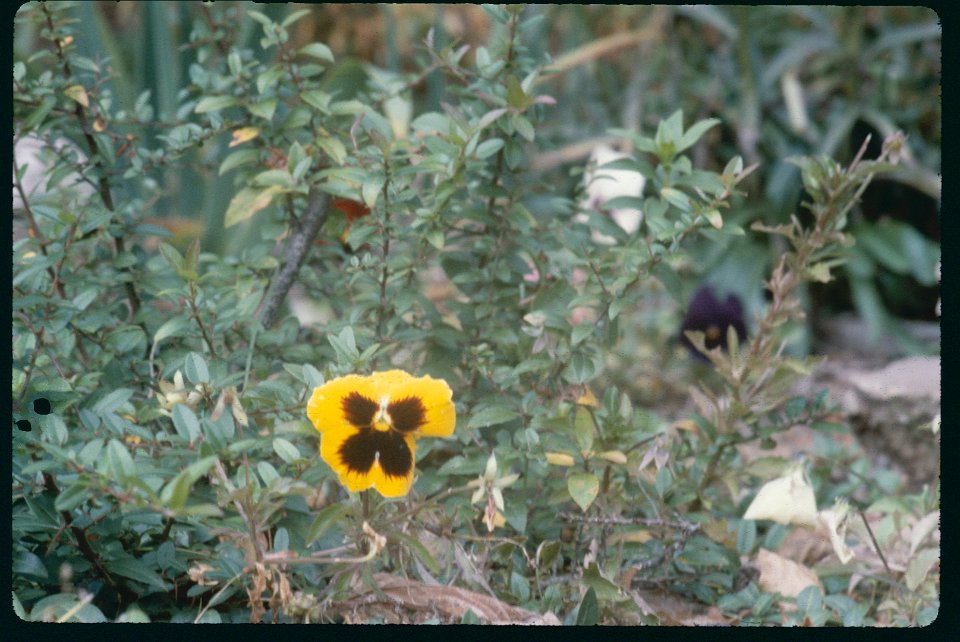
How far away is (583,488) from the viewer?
1024 mm

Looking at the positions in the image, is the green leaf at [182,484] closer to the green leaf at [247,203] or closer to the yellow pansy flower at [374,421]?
the yellow pansy flower at [374,421]

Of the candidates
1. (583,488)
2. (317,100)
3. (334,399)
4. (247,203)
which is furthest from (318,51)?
(583,488)

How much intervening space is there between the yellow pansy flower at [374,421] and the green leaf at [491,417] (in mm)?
167

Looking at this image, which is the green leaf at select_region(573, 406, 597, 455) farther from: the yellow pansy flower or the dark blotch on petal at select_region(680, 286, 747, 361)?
the dark blotch on petal at select_region(680, 286, 747, 361)

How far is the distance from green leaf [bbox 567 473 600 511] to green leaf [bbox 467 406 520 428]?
9cm

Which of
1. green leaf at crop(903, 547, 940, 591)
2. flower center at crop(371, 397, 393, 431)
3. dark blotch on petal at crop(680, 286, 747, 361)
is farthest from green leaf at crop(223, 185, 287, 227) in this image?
dark blotch on petal at crop(680, 286, 747, 361)

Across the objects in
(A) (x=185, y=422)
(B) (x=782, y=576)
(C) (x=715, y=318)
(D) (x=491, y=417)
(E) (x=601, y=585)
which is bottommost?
(C) (x=715, y=318)

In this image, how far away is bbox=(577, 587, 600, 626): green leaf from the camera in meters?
0.96

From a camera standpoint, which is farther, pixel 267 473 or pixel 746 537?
pixel 746 537

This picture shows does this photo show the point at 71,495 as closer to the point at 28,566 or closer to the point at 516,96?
the point at 28,566

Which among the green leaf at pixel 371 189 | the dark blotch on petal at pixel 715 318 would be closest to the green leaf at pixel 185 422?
the green leaf at pixel 371 189

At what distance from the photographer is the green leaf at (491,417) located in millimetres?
1067

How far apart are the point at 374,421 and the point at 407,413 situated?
1.2 inches

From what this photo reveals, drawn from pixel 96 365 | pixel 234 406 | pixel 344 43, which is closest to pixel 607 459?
pixel 234 406
